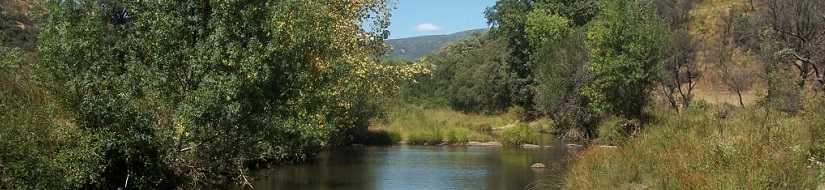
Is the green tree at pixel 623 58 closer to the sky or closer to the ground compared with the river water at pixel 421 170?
closer to the sky

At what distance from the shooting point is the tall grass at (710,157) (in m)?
10.7

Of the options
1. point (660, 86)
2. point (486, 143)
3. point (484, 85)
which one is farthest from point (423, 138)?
point (484, 85)

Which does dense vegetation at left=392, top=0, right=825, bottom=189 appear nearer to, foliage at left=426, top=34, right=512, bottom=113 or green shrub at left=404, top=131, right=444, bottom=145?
foliage at left=426, top=34, right=512, bottom=113

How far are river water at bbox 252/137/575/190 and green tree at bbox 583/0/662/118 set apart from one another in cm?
368

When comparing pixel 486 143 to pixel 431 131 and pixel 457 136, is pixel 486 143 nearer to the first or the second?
pixel 457 136

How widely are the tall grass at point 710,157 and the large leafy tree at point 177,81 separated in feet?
22.6

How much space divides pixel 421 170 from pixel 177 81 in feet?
43.2

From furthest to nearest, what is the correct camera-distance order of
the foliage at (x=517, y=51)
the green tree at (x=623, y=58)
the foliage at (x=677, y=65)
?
1. the foliage at (x=517, y=51)
2. the foliage at (x=677, y=65)
3. the green tree at (x=623, y=58)

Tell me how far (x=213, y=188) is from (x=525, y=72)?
138 ft

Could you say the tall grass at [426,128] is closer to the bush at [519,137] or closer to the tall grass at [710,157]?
the bush at [519,137]

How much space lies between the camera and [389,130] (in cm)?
4397

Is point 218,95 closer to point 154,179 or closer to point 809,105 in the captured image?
point 154,179

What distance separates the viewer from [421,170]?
27953 millimetres

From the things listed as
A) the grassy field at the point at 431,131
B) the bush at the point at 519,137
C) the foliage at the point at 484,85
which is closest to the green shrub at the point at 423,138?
the grassy field at the point at 431,131
